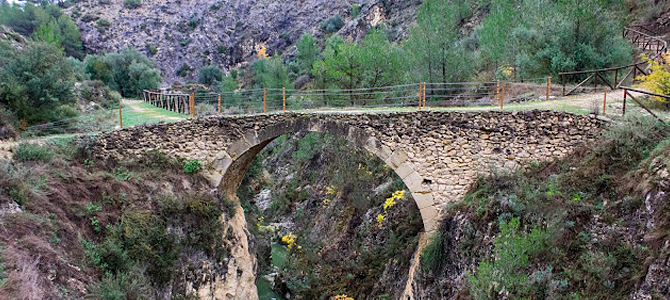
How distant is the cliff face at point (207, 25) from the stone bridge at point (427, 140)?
1466 inches

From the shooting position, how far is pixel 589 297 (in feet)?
21.3

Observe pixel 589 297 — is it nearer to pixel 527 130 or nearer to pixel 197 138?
pixel 527 130

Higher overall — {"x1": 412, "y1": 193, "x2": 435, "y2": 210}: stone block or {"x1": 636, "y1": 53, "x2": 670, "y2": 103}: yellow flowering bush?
{"x1": 636, "y1": 53, "x2": 670, "y2": 103}: yellow flowering bush

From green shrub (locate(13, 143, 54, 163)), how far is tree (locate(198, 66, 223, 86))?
41.3m

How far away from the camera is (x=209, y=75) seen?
4953 cm

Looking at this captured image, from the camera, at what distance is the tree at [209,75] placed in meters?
49.5

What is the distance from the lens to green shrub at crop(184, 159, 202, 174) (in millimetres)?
11000

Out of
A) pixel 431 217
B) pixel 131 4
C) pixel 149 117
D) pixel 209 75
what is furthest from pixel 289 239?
pixel 131 4

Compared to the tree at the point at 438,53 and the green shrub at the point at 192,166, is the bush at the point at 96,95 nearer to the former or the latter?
the green shrub at the point at 192,166

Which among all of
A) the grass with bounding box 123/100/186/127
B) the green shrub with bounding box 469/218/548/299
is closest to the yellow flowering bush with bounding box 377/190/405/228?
the green shrub with bounding box 469/218/548/299

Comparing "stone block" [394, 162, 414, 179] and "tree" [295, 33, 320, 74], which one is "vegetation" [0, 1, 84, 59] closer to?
"tree" [295, 33, 320, 74]

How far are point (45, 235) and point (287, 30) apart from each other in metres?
52.1

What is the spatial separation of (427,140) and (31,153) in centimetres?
878

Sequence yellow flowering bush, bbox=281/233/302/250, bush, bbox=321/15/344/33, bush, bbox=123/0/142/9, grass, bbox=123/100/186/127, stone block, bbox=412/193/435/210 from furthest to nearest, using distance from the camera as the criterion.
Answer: bush, bbox=123/0/142/9, bush, bbox=321/15/344/33, yellow flowering bush, bbox=281/233/302/250, grass, bbox=123/100/186/127, stone block, bbox=412/193/435/210
